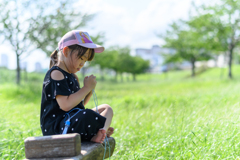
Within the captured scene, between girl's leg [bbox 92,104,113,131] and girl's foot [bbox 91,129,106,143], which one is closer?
girl's foot [bbox 91,129,106,143]

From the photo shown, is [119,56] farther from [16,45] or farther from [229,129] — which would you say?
[229,129]

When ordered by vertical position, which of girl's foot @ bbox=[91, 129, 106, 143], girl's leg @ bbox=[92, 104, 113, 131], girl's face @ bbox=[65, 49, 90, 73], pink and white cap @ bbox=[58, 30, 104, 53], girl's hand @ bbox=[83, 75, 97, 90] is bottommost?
girl's foot @ bbox=[91, 129, 106, 143]

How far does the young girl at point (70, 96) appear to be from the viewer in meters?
1.76

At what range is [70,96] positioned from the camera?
1.78 m

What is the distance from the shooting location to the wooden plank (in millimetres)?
1491

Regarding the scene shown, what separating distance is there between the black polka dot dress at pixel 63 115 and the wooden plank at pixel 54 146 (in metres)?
0.23

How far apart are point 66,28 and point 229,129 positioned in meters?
9.13

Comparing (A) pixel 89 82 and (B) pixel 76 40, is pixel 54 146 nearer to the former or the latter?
(A) pixel 89 82

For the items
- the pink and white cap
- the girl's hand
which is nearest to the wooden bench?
the girl's hand

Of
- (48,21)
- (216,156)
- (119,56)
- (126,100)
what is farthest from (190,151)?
(119,56)

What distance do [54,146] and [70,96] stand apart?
408 mm

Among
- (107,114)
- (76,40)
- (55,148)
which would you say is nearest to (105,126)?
(107,114)

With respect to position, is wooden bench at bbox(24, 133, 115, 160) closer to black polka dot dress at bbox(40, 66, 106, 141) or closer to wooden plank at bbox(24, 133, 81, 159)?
wooden plank at bbox(24, 133, 81, 159)

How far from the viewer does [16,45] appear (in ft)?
31.9
